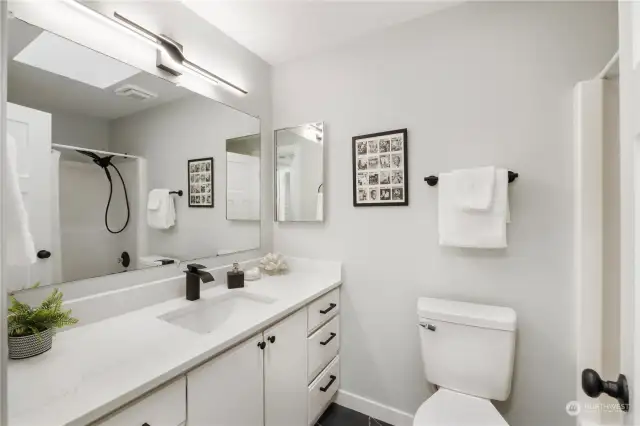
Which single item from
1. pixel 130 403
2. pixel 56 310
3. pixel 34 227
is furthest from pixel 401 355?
pixel 34 227

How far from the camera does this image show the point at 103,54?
1172 mm

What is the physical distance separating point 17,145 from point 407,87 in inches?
70.2

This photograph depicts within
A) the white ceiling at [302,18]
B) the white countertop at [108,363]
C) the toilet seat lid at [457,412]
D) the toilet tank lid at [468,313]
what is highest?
the white ceiling at [302,18]

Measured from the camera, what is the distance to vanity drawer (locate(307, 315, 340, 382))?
1.50 meters

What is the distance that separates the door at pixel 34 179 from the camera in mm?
948

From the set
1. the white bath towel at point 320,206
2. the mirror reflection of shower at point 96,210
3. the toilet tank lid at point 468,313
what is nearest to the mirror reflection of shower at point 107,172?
the mirror reflection of shower at point 96,210

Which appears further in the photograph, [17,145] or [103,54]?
[103,54]

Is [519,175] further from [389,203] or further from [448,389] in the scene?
[448,389]

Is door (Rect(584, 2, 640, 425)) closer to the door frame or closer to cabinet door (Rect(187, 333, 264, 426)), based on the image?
the door frame

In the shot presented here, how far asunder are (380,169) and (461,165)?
1.47 ft

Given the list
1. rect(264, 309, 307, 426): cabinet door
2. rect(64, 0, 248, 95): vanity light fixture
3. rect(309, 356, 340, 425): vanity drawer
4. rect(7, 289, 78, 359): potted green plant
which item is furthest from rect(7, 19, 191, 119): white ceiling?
rect(309, 356, 340, 425): vanity drawer

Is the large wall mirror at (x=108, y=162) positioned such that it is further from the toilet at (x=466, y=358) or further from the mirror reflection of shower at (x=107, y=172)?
the toilet at (x=466, y=358)

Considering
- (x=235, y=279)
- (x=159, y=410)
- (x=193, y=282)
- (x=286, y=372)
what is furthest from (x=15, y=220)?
(x=286, y=372)

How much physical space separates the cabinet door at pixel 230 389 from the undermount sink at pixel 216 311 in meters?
0.17
